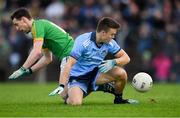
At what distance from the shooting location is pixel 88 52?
14.5 m

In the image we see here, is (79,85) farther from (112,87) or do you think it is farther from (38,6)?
(38,6)

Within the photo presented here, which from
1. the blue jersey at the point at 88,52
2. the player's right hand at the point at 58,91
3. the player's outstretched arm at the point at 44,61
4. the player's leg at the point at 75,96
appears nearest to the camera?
the player's right hand at the point at 58,91

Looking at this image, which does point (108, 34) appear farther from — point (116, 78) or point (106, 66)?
point (116, 78)

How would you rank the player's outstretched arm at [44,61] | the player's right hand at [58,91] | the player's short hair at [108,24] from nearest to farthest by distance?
the player's right hand at [58,91] < the player's short hair at [108,24] < the player's outstretched arm at [44,61]

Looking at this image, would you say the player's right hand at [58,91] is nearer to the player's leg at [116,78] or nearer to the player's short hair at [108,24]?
the player's leg at [116,78]

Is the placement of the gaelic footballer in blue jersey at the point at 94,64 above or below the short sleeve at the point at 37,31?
below

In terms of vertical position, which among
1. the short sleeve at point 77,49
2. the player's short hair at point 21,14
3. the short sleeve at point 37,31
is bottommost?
the short sleeve at point 77,49

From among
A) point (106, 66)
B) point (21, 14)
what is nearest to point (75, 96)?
point (106, 66)

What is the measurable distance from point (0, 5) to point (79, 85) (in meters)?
15.0

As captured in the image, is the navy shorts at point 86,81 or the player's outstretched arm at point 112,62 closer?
the player's outstretched arm at point 112,62

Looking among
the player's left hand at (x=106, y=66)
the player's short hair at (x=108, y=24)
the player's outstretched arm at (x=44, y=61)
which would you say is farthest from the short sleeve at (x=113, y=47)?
the player's outstretched arm at (x=44, y=61)

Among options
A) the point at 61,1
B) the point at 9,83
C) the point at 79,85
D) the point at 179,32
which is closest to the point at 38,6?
the point at 61,1

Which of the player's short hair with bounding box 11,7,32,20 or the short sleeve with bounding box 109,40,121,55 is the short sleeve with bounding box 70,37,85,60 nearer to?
the short sleeve with bounding box 109,40,121,55

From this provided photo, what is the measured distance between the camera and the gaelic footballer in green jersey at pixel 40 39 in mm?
14469
